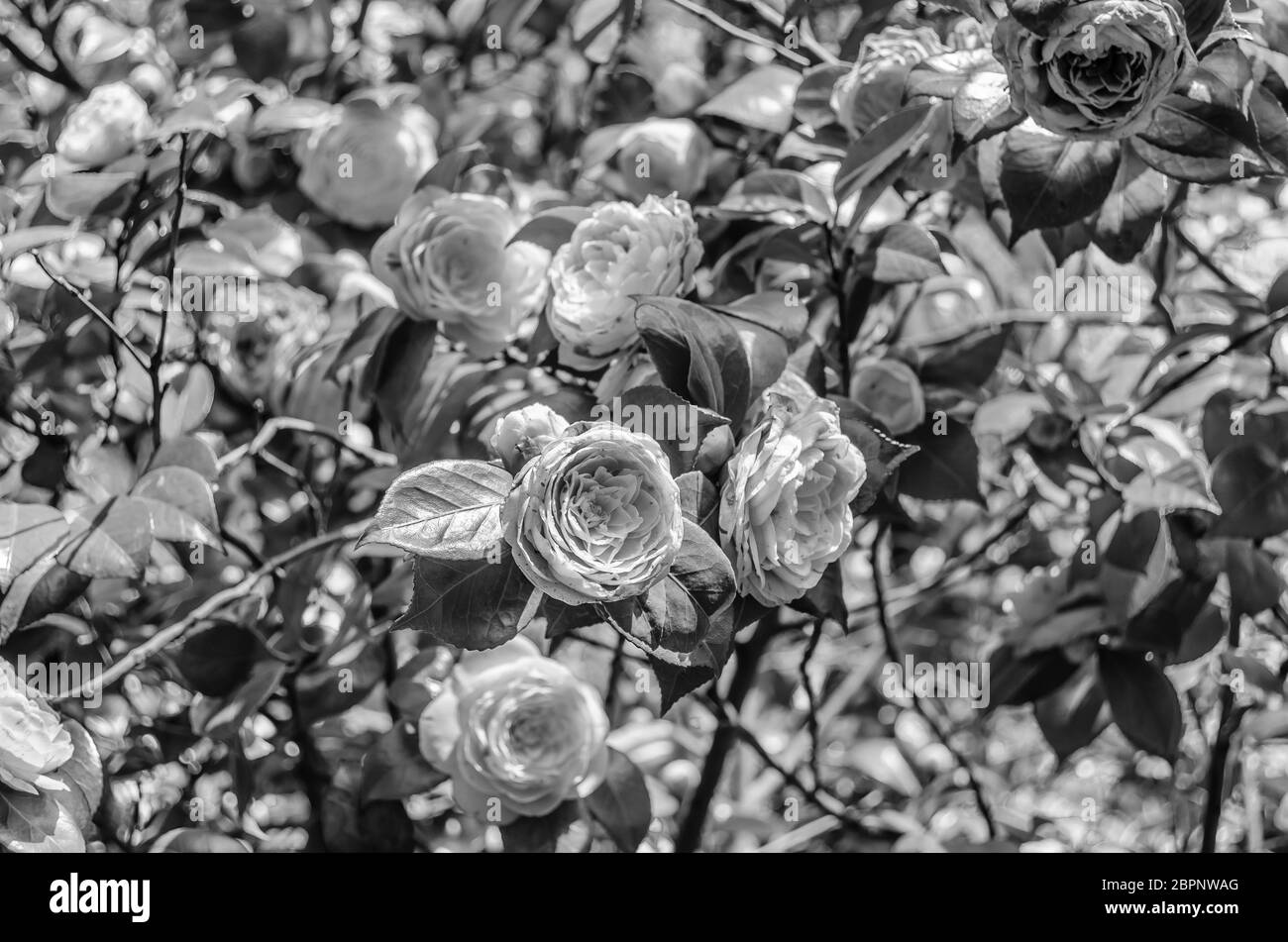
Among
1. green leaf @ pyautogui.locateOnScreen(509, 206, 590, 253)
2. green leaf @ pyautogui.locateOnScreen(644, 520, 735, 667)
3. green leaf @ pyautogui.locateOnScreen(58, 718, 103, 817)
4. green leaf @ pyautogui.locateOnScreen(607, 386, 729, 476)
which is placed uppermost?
green leaf @ pyautogui.locateOnScreen(509, 206, 590, 253)

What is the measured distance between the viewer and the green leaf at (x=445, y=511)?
622 millimetres

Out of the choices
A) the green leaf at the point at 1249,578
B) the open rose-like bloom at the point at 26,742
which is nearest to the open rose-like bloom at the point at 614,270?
the open rose-like bloom at the point at 26,742

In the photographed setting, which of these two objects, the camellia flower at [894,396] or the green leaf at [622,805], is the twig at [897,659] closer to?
the camellia flower at [894,396]

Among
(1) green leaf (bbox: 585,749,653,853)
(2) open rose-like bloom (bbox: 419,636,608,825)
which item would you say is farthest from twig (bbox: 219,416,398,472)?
(1) green leaf (bbox: 585,749,653,853)

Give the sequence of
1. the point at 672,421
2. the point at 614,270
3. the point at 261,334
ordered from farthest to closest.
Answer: the point at 261,334 → the point at 614,270 → the point at 672,421

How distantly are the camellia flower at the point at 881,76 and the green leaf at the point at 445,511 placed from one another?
1.51 feet

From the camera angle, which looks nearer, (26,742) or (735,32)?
(26,742)

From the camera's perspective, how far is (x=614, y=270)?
2.73ft

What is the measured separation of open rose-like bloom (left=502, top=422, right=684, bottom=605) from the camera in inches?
23.7

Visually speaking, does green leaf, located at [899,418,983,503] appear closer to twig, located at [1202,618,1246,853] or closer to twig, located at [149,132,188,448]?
twig, located at [1202,618,1246,853]

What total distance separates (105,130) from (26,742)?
2.00ft

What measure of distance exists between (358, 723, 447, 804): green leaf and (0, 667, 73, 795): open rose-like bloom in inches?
9.4

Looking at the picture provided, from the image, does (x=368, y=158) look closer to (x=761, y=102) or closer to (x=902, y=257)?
(x=761, y=102)

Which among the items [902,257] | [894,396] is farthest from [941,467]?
[902,257]
